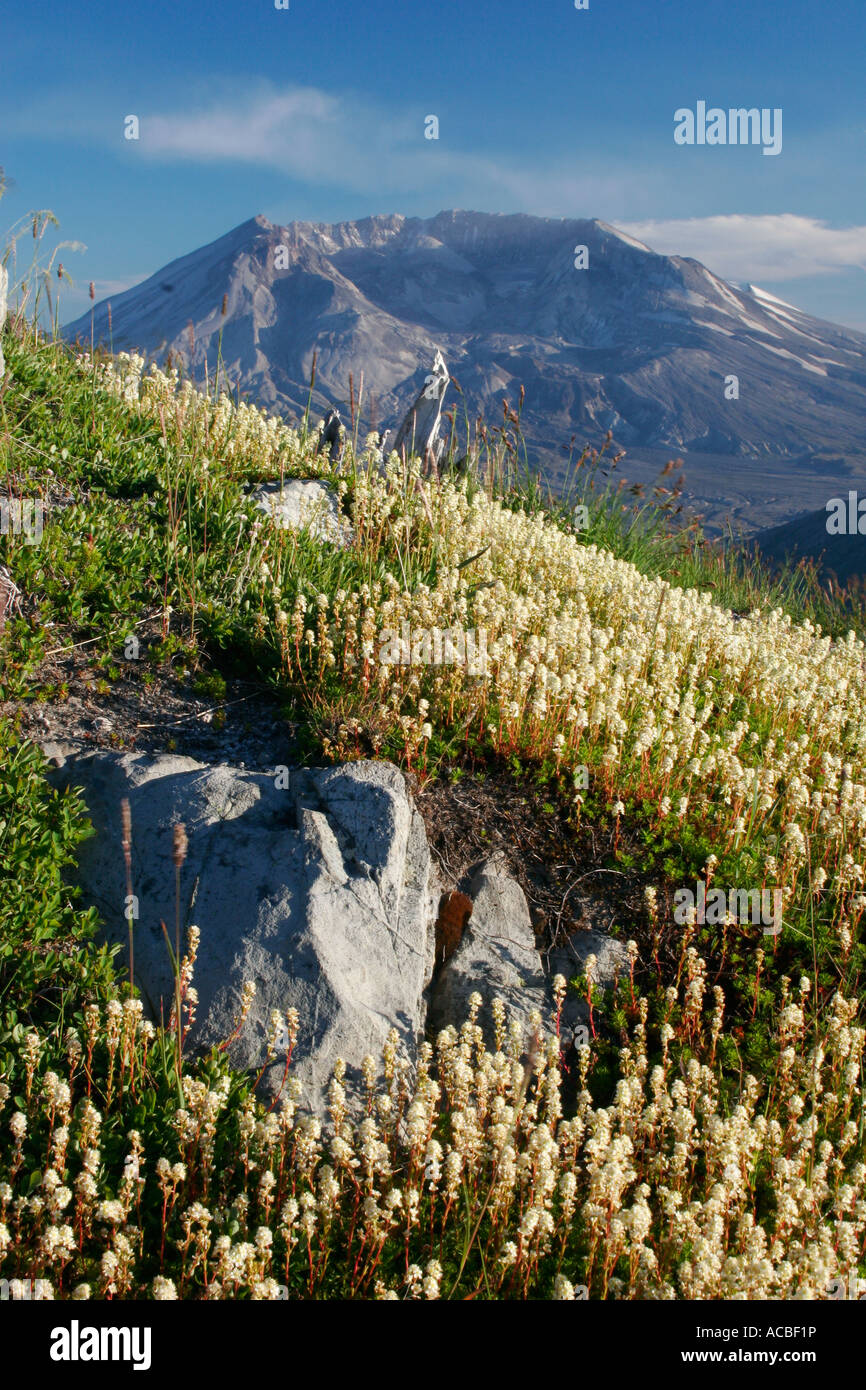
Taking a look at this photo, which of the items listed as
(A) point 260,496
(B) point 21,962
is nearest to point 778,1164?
(B) point 21,962

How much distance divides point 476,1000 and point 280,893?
4.08ft

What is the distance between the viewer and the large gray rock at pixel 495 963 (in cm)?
525

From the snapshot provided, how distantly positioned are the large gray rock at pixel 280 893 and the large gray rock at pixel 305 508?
11.6 feet

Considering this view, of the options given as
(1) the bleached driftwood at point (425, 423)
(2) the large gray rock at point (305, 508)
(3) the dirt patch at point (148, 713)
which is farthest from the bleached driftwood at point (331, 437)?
(3) the dirt patch at point (148, 713)

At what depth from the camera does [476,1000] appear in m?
4.50

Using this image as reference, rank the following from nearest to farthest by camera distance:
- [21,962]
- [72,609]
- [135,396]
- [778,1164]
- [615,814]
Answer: [778,1164] → [21,962] → [615,814] → [72,609] → [135,396]

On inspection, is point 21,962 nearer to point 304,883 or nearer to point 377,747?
point 304,883

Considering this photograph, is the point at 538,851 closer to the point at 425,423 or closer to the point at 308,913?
the point at 308,913

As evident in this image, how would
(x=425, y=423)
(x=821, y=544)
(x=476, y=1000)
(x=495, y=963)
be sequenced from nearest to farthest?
(x=476, y=1000) → (x=495, y=963) → (x=425, y=423) → (x=821, y=544)

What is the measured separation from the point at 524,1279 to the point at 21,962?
9.16ft

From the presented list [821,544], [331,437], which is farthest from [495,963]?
[821,544]

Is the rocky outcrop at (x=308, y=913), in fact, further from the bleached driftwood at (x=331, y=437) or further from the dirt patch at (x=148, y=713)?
the bleached driftwood at (x=331, y=437)

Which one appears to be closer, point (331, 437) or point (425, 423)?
point (331, 437)
